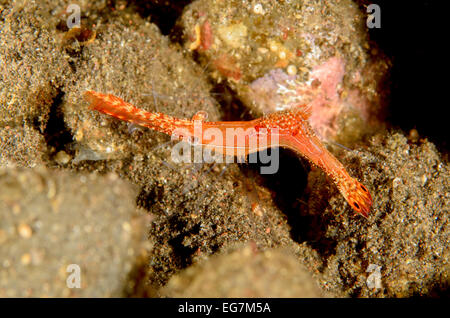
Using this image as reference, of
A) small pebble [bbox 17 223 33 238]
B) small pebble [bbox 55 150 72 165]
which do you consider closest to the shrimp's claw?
small pebble [bbox 17 223 33 238]

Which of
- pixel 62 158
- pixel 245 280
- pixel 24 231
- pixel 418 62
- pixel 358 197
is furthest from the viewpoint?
pixel 418 62

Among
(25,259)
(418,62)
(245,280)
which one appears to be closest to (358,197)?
(245,280)

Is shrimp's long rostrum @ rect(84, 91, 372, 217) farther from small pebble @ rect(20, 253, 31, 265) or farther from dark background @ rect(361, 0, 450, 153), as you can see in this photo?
small pebble @ rect(20, 253, 31, 265)

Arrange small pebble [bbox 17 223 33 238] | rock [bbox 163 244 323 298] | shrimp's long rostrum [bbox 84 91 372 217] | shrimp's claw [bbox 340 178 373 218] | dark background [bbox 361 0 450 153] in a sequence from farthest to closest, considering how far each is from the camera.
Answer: dark background [bbox 361 0 450 153]
shrimp's long rostrum [bbox 84 91 372 217]
shrimp's claw [bbox 340 178 373 218]
rock [bbox 163 244 323 298]
small pebble [bbox 17 223 33 238]

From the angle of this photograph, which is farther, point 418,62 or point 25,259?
point 418,62

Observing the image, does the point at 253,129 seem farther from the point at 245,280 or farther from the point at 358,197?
the point at 245,280

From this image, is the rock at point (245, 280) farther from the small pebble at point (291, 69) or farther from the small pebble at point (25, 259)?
the small pebble at point (291, 69)
